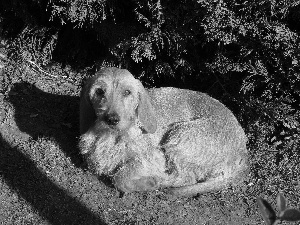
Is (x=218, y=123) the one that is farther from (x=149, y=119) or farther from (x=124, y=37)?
(x=124, y=37)

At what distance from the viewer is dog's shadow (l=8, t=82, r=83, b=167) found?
5.91 m

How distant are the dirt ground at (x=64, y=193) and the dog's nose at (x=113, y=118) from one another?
1.05 meters

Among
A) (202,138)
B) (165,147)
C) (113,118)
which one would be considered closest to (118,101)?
(113,118)

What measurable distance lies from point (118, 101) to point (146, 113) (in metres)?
0.42

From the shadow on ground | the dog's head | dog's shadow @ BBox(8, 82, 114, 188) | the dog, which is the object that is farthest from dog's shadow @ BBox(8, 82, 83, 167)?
the dog's head

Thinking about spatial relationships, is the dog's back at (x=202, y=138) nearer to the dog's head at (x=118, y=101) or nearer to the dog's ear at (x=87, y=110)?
the dog's head at (x=118, y=101)

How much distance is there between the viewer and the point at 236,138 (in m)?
5.36

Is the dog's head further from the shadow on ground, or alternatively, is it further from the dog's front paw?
the shadow on ground

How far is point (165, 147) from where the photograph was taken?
5191 millimetres

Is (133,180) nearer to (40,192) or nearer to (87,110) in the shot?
(87,110)

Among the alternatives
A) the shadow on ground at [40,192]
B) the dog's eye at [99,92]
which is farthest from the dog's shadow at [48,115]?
the dog's eye at [99,92]

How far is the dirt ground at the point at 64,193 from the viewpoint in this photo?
4.86 meters

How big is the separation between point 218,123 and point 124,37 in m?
2.07

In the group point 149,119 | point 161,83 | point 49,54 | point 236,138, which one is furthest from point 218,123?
point 49,54
